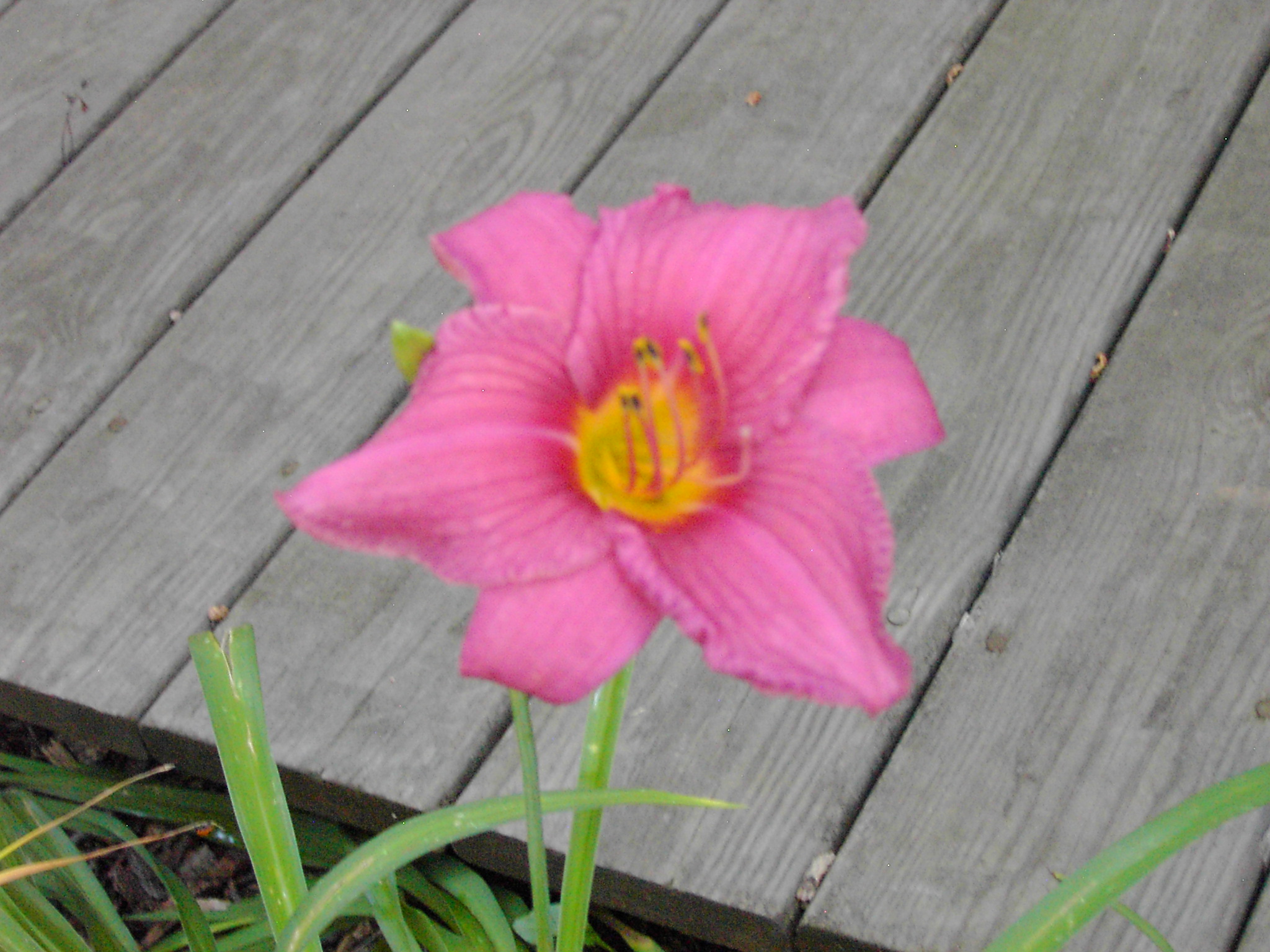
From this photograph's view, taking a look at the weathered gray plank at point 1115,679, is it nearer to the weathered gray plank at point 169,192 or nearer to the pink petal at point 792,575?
the pink petal at point 792,575

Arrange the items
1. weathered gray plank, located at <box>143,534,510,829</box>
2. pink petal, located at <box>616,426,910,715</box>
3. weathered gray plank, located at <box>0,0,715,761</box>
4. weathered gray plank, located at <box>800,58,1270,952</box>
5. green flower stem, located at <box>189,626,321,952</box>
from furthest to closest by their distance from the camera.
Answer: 1. weathered gray plank, located at <box>0,0,715,761</box>
2. weathered gray plank, located at <box>143,534,510,829</box>
3. weathered gray plank, located at <box>800,58,1270,952</box>
4. green flower stem, located at <box>189,626,321,952</box>
5. pink petal, located at <box>616,426,910,715</box>

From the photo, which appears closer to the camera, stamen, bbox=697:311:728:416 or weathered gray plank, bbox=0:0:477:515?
stamen, bbox=697:311:728:416

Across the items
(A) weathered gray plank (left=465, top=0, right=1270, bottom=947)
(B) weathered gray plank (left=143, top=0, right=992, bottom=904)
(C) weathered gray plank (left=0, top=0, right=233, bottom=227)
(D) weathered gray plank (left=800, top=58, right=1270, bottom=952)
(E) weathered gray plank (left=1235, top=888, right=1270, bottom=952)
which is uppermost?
(C) weathered gray plank (left=0, top=0, right=233, bottom=227)

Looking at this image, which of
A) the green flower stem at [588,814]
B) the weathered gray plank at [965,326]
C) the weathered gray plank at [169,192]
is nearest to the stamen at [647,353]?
the green flower stem at [588,814]

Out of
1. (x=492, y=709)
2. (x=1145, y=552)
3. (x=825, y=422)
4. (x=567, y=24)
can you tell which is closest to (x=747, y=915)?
(x=492, y=709)

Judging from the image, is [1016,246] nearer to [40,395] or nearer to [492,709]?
[492,709]

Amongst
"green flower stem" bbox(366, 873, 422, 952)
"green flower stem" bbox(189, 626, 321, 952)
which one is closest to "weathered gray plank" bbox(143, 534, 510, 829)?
"green flower stem" bbox(366, 873, 422, 952)

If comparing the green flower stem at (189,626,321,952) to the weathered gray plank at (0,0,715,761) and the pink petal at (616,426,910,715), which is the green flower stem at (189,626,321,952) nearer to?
the pink petal at (616,426,910,715)

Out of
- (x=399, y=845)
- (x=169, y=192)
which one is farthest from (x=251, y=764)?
(x=169, y=192)
